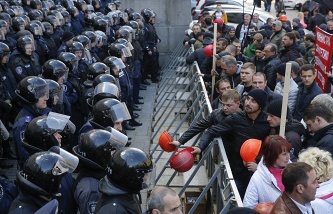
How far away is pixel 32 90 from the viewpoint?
6.64m

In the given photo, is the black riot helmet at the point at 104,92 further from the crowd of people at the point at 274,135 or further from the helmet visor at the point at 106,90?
the crowd of people at the point at 274,135

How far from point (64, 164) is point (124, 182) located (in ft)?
2.39

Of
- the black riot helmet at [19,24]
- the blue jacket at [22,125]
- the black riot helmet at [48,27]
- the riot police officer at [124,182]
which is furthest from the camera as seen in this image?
the black riot helmet at [48,27]

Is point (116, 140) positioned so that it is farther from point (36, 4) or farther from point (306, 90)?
point (36, 4)

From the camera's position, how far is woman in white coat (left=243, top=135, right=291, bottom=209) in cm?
451

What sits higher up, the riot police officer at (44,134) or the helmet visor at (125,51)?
the riot police officer at (44,134)

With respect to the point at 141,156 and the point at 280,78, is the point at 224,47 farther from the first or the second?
the point at 141,156

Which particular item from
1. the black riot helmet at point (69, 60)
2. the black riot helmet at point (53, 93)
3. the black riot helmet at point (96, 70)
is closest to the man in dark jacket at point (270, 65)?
the black riot helmet at point (96, 70)

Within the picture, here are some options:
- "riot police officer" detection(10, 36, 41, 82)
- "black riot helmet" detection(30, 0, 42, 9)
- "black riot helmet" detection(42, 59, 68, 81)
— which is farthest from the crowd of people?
"black riot helmet" detection(30, 0, 42, 9)

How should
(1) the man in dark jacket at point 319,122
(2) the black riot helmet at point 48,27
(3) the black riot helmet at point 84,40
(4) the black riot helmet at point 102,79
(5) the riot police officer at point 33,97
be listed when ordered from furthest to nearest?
(2) the black riot helmet at point 48,27 → (3) the black riot helmet at point 84,40 → (4) the black riot helmet at point 102,79 → (5) the riot police officer at point 33,97 → (1) the man in dark jacket at point 319,122

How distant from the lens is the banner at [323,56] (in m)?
8.16

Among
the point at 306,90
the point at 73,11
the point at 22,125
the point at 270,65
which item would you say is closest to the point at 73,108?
the point at 22,125

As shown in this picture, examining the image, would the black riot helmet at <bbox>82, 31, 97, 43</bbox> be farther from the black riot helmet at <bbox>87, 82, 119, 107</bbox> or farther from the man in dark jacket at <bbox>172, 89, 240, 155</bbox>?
the man in dark jacket at <bbox>172, 89, 240, 155</bbox>

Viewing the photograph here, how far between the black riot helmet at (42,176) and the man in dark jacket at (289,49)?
20.9 feet
